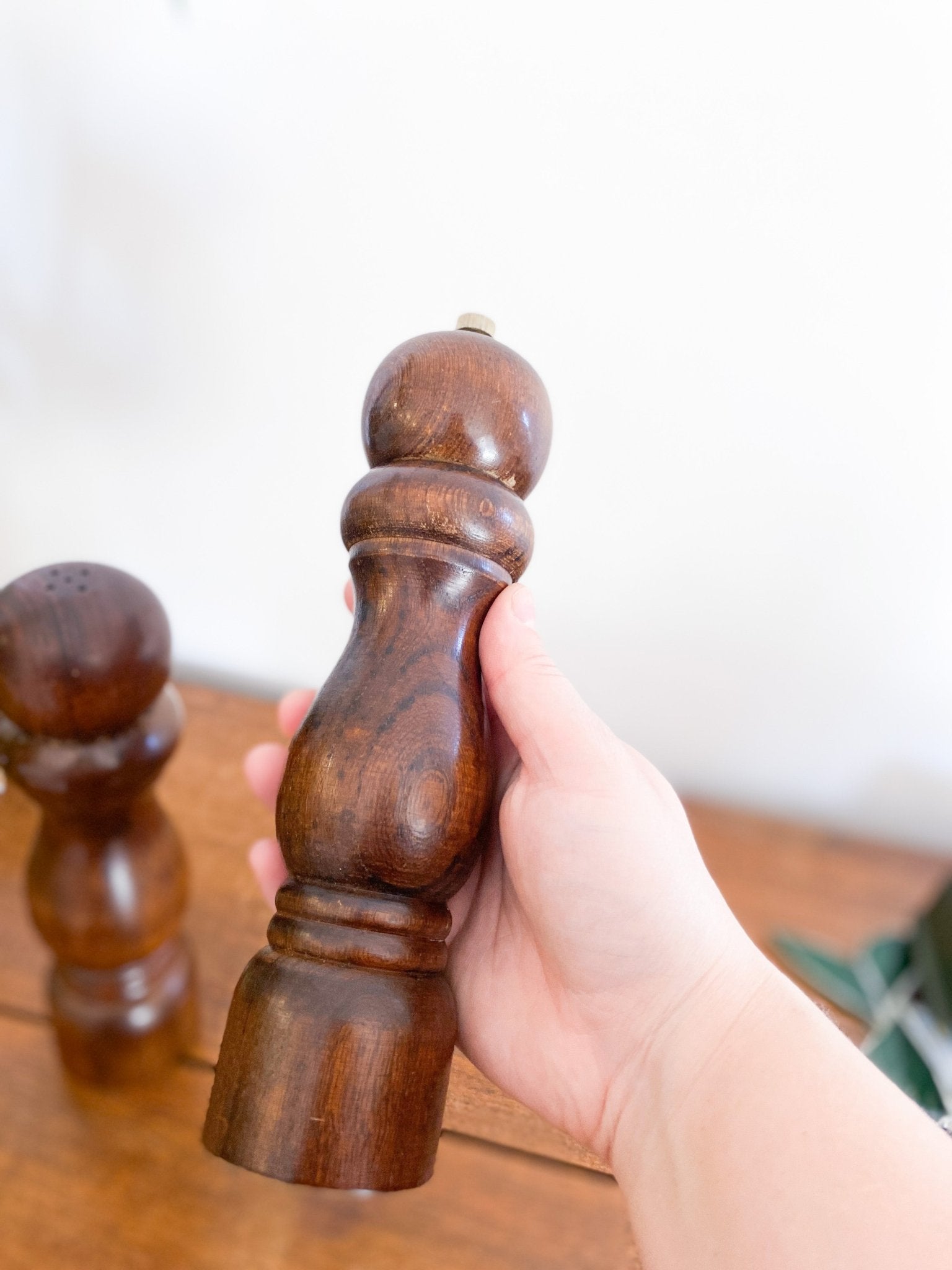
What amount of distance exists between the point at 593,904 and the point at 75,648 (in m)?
0.27

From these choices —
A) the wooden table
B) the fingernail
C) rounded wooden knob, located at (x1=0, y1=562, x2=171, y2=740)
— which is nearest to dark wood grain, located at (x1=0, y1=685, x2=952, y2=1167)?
the wooden table

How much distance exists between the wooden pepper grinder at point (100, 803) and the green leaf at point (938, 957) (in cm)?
54

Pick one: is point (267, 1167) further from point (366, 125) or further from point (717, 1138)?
point (366, 125)

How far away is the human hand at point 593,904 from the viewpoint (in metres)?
0.40

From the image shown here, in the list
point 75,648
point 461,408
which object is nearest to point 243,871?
point 75,648

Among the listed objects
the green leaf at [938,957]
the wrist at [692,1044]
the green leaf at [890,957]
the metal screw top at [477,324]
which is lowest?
the green leaf at [890,957]

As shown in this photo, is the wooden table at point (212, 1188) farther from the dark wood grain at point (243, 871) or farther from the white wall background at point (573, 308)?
the white wall background at point (573, 308)

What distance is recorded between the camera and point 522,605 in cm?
41

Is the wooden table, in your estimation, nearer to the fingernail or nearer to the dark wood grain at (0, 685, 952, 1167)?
the dark wood grain at (0, 685, 952, 1167)

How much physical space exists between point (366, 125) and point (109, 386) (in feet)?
0.95

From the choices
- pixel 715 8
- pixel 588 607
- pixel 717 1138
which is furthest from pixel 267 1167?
pixel 715 8

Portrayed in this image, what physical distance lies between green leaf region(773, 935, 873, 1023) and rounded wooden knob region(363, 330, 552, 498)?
49 centimetres

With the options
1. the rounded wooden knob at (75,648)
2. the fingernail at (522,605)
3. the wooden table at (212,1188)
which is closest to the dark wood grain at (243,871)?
the wooden table at (212,1188)

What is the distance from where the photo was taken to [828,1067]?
36 centimetres
